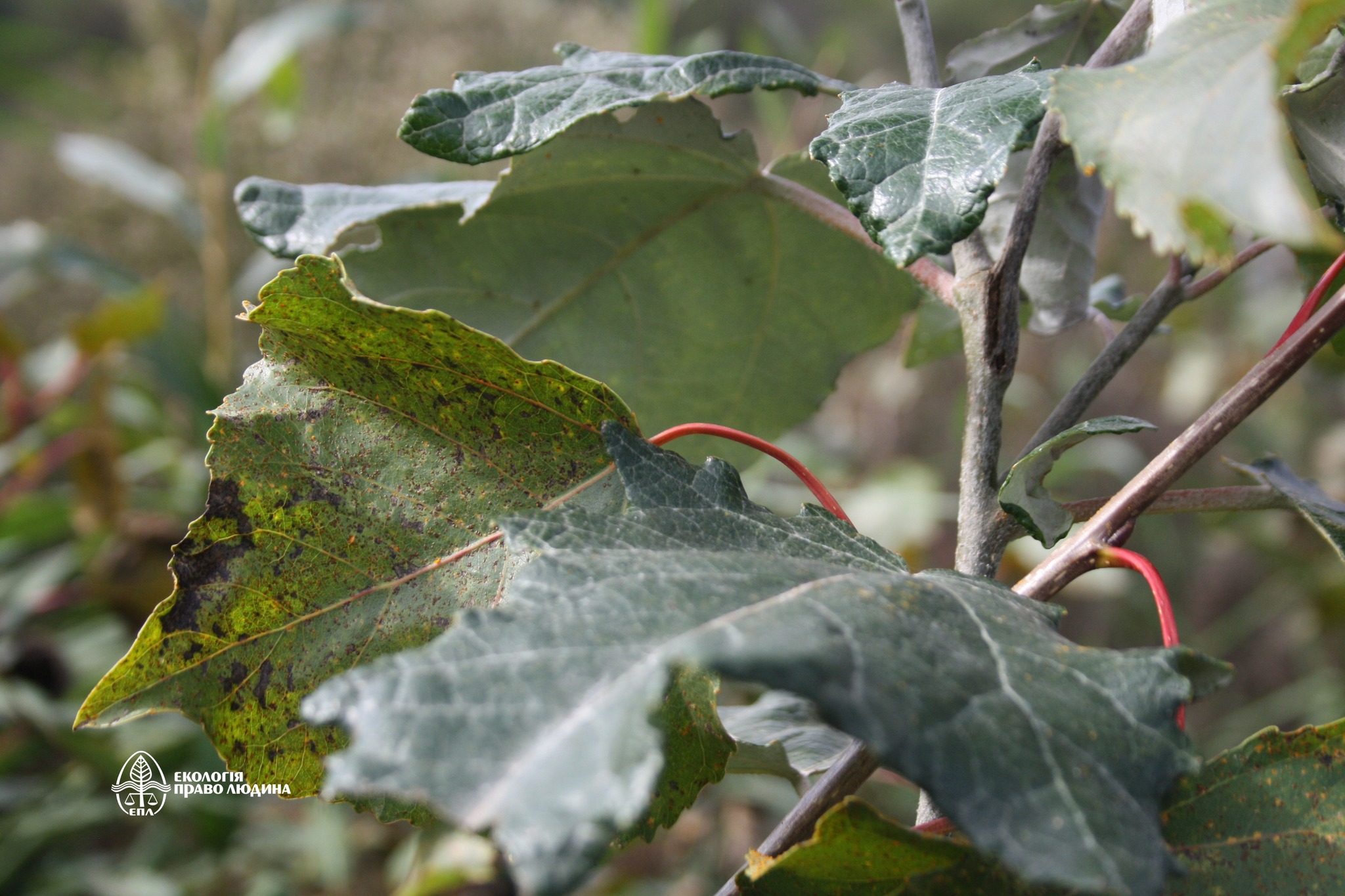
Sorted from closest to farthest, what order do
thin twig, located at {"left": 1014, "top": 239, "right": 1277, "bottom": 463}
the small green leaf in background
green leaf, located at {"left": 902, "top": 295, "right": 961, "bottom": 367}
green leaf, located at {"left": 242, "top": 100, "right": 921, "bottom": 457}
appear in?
thin twig, located at {"left": 1014, "top": 239, "right": 1277, "bottom": 463} → green leaf, located at {"left": 242, "top": 100, "right": 921, "bottom": 457} → green leaf, located at {"left": 902, "top": 295, "right": 961, "bottom": 367} → the small green leaf in background

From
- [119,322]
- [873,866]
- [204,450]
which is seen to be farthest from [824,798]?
[204,450]

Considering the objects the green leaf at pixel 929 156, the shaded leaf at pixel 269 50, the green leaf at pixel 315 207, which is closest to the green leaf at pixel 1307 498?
the green leaf at pixel 929 156

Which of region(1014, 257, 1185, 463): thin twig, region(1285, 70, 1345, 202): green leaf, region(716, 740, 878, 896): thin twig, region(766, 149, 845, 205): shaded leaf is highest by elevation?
region(1285, 70, 1345, 202): green leaf

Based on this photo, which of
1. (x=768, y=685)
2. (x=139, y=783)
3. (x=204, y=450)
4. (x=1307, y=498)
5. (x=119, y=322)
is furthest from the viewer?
(x=204, y=450)

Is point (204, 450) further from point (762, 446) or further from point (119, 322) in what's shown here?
point (762, 446)

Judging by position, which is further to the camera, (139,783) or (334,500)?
(139,783)

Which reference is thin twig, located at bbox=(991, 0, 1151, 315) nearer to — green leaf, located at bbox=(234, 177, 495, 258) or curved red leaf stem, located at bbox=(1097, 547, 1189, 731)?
curved red leaf stem, located at bbox=(1097, 547, 1189, 731)

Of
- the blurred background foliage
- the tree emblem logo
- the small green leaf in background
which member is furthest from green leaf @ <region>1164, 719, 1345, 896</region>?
the small green leaf in background
